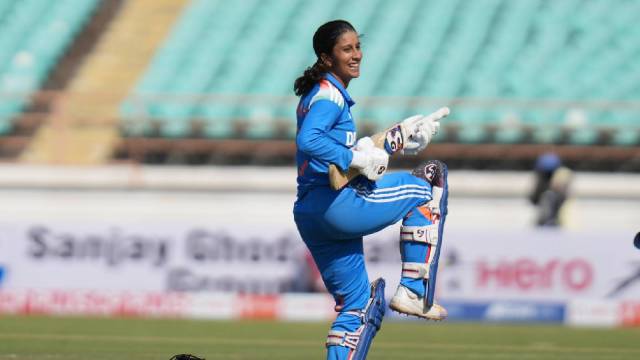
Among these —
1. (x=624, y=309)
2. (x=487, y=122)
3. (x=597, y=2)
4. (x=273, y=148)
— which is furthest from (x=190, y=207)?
(x=597, y=2)

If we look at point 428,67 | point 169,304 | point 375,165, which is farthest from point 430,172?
point 428,67

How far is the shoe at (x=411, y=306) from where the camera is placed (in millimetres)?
7004

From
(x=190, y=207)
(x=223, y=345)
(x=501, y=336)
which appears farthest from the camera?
(x=190, y=207)

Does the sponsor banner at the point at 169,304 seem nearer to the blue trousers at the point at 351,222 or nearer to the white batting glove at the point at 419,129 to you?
the blue trousers at the point at 351,222

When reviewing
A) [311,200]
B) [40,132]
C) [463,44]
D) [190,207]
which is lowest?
[311,200]

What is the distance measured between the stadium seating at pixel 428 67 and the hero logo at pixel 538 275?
2855mm

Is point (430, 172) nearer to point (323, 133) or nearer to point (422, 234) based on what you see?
point (422, 234)

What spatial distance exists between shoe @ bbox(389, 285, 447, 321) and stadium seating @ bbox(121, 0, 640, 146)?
11698mm

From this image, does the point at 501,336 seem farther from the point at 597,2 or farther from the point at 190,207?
the point at 597,2

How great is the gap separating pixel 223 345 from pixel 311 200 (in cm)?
501

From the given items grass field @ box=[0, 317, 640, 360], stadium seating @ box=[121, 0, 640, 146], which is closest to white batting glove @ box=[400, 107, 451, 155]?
grass field @ box=[0, 317, 640, 360]

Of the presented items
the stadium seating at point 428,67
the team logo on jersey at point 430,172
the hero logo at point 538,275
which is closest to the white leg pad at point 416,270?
the team logo on jersey at point 430,172

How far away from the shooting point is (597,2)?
22656mm

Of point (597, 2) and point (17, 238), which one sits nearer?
point (17, 238)
